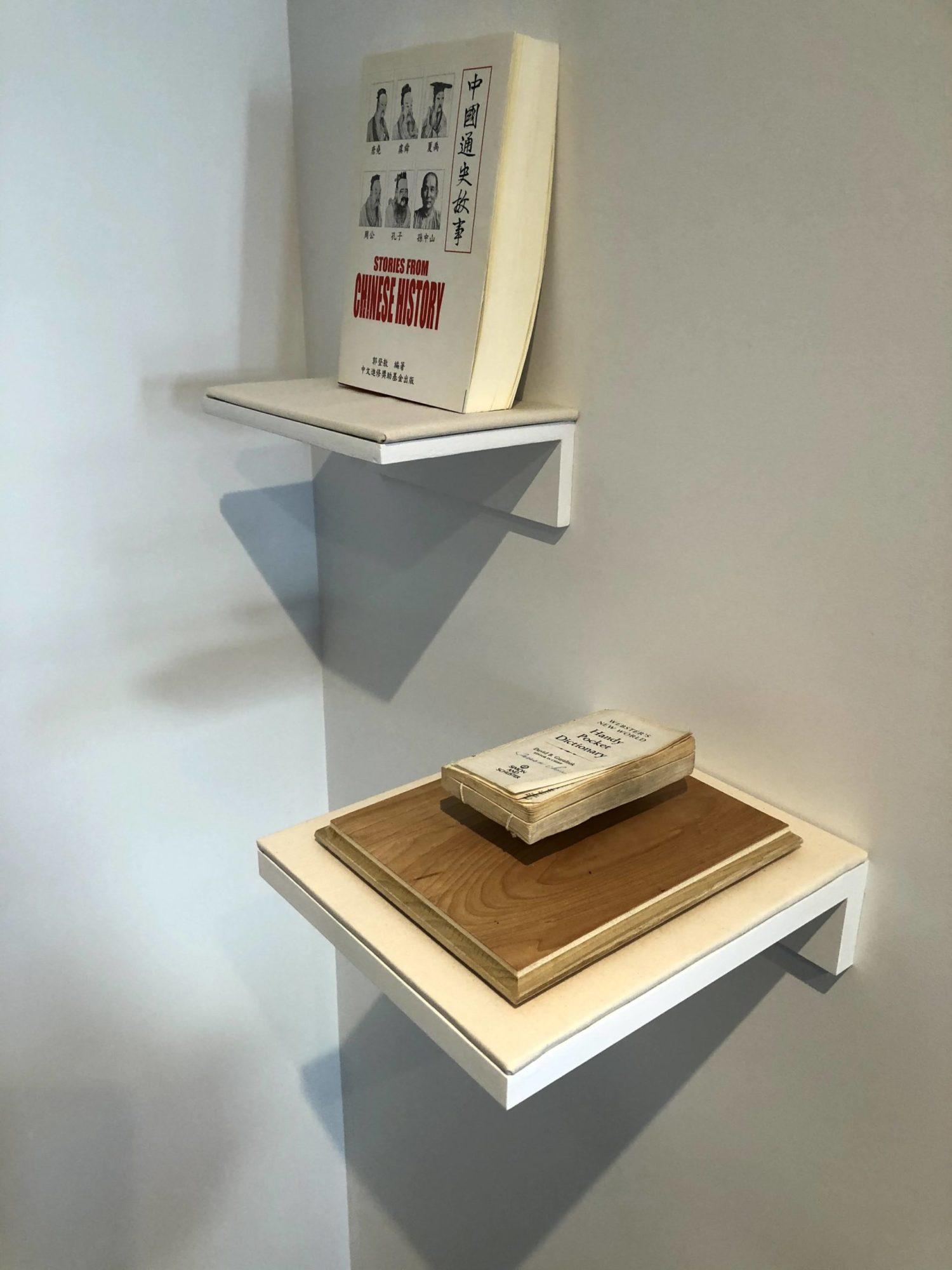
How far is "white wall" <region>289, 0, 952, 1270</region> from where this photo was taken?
0.52 m

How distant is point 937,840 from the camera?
56 centimetres

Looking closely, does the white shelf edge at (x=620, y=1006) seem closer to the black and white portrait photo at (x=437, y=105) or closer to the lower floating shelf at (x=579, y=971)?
the lower floating shelf at (x=579, y=971)

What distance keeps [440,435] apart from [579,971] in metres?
0.34

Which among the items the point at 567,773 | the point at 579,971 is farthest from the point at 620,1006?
the point at 567,773

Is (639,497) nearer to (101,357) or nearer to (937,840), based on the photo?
(937,840)

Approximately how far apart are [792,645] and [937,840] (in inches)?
5.5

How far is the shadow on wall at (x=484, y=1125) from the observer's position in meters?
0.78

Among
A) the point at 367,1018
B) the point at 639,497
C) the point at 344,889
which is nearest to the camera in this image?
the point at 344,889

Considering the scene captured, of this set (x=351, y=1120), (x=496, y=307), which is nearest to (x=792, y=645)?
(x=496, y=307)

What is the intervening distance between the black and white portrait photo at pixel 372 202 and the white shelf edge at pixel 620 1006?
0.48 meters

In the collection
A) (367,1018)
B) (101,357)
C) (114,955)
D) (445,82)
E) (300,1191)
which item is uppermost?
(445,82)

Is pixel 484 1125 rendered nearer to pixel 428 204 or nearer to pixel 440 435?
pixel 440 435

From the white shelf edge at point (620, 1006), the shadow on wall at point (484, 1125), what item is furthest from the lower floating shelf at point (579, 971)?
the shadow on wall at point (484, 1125)

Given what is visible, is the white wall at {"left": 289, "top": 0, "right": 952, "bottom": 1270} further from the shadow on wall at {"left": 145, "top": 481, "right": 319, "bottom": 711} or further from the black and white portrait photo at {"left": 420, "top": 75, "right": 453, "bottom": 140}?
the shadow on wall at {"left": 145, "top": 481, "right": 319, "bottom": 711}
